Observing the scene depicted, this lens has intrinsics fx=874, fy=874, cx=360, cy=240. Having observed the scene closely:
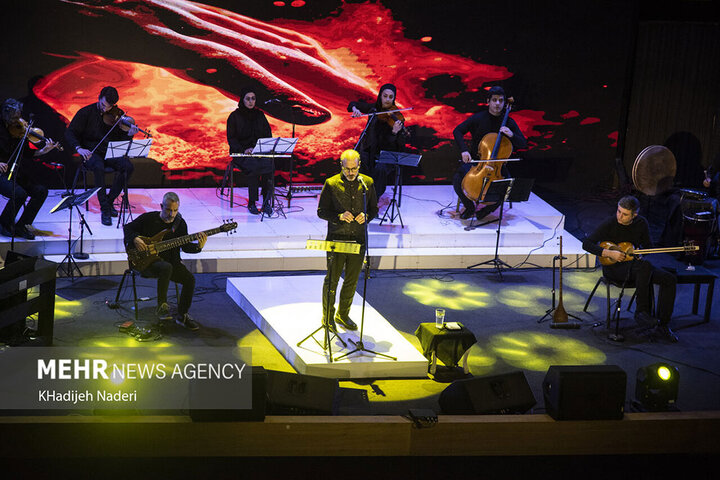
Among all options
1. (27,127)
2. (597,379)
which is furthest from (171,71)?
(597,379)

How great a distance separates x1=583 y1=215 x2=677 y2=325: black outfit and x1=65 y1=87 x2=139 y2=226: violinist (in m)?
4.90

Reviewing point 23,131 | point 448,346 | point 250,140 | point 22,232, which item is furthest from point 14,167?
→ point 448,346

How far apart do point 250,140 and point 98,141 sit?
169cm

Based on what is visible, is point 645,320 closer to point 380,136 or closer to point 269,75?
point 380,136

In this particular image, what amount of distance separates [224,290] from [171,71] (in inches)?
141

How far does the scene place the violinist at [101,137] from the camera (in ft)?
30.2

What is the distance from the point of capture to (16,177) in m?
8.52

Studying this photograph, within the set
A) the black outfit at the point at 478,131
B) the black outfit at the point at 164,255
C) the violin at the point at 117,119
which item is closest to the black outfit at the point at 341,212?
the black outfit at the point at 164,255

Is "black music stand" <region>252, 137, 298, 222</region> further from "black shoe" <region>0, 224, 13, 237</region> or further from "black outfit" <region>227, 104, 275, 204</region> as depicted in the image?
"black shoe" <region>0, 224, 13, 237</region>

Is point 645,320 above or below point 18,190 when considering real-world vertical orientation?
below

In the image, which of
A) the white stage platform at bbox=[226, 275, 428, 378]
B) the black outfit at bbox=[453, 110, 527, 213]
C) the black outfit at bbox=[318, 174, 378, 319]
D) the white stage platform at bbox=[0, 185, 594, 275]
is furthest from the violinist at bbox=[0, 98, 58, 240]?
the black outfit at bbox=[453, 110, 527, 213]

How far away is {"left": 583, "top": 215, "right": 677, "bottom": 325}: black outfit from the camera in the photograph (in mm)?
7457

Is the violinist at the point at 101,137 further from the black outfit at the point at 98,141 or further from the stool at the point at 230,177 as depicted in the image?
the stool at the point at 230,177

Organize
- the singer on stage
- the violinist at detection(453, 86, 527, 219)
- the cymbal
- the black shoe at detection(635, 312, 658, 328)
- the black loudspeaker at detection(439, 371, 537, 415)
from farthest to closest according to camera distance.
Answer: the cymbal, the violinist at detection(453, 86, 527, 219), the black shoe at detection(635, 312, 658, 328), the singer on stage, the black loudspeaker at detection(439, 371, 537, 415)
